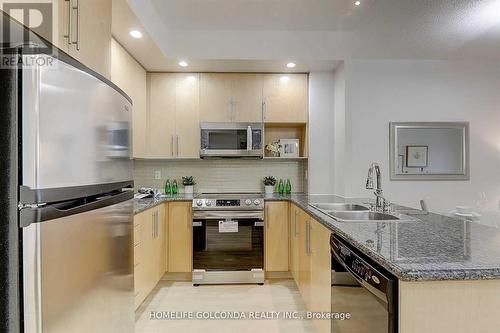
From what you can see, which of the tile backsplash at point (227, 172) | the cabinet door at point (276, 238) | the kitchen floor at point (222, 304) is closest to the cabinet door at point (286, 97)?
the tile backsplash at point (227, 172)

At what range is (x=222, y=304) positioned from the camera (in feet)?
8.39

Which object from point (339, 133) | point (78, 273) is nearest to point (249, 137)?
point (339, 133)

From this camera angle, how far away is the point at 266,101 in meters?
3.41

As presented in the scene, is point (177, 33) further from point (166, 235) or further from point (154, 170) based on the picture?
point (166, 235)

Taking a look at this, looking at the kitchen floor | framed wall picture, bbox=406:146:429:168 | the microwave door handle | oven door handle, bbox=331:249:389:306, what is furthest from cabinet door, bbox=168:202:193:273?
framed wall picture, bbox=406:146:429:168

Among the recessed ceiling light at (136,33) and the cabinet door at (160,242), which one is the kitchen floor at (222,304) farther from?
the recessed ceiling light at (136,33)

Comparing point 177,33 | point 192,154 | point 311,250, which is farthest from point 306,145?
point 177,33

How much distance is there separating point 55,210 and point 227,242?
2.20 m

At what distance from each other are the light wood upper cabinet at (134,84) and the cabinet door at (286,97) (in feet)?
4.68

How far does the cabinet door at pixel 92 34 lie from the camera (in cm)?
130

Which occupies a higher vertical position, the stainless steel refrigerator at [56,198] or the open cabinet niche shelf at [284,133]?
the open cabinet niche shelf at [284,133]

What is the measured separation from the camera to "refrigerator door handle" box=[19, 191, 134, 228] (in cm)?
82

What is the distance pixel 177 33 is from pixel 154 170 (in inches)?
65.2

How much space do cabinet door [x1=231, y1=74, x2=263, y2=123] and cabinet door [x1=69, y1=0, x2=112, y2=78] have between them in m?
1.85
